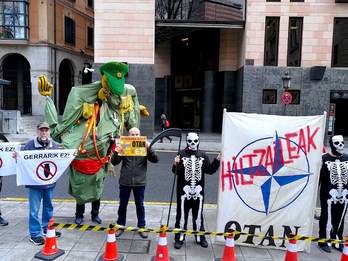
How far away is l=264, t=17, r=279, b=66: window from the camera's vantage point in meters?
17.9

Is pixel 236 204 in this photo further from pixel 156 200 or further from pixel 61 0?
pixel 61 0

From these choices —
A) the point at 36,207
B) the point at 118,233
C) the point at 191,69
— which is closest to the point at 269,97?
the point at 191,69

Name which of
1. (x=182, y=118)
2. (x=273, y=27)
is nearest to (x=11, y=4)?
(x=182, y=118)

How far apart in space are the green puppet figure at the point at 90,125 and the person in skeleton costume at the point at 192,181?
56.3 inches

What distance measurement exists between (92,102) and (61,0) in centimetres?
2338

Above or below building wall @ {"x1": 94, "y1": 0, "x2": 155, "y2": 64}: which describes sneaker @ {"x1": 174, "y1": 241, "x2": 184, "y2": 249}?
below

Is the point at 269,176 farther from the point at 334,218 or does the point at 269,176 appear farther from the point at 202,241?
the point at 202,241

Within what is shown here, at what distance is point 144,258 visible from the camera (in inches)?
165

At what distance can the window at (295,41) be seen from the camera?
17.8 meters

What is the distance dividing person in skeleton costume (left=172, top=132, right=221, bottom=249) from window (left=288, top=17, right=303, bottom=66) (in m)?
15.6

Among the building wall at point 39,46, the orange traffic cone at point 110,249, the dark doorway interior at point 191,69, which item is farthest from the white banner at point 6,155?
the building wall at point 39,46

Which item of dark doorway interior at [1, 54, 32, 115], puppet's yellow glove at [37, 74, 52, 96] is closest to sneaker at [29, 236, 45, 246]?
puppet's yellow glove at [37, 74, 52, 96]

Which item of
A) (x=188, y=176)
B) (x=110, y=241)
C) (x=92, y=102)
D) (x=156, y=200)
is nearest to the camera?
(x=110, y=241)

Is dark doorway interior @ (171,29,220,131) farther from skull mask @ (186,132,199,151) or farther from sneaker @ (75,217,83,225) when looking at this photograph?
skull mask @ (186,132,199,151)
